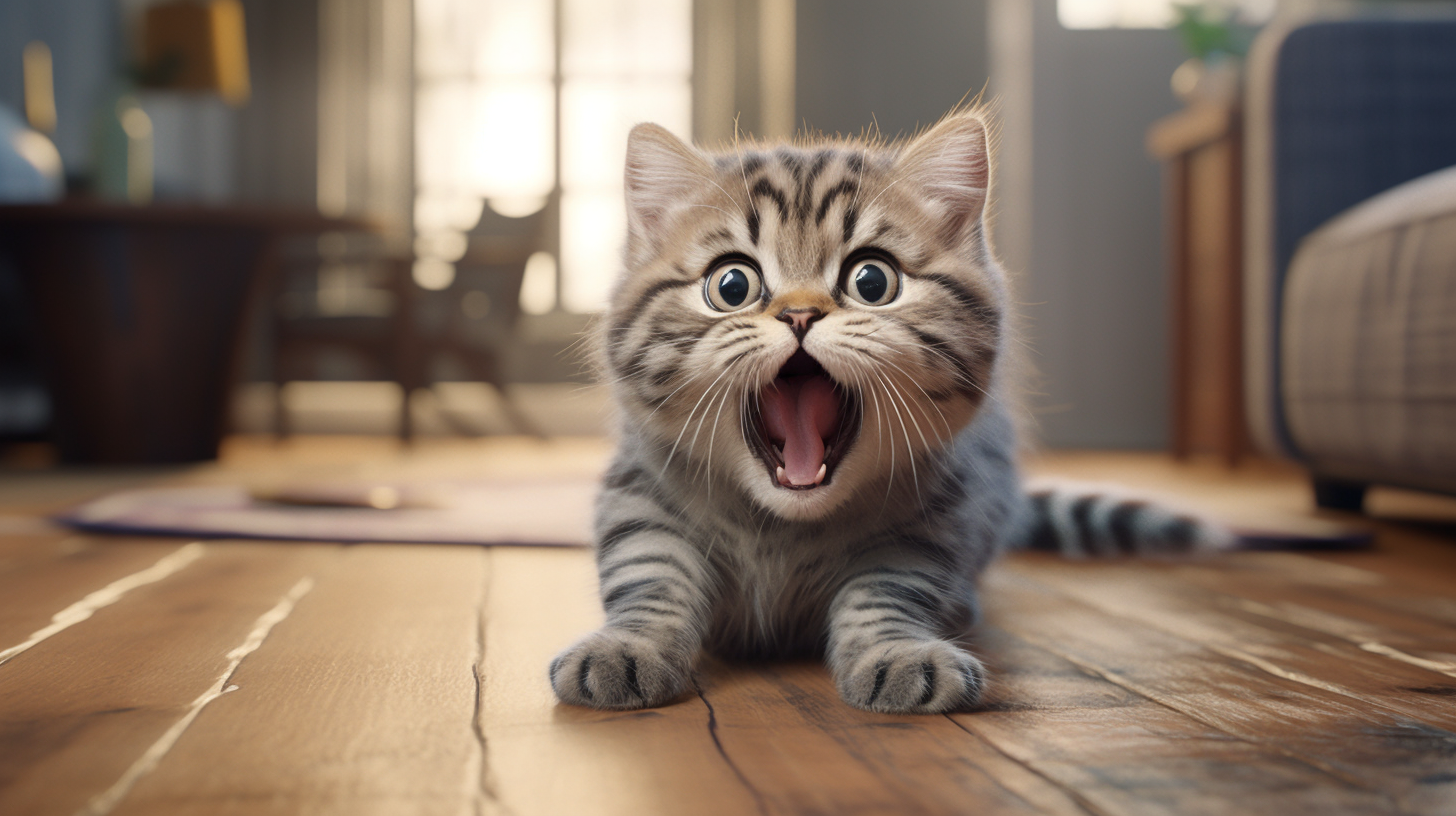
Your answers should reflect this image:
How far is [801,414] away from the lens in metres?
0.91

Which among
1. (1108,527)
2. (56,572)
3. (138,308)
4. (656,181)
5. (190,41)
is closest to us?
(656,181)

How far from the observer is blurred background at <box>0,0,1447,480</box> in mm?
3246

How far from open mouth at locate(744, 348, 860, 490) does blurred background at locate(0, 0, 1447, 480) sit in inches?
98.1

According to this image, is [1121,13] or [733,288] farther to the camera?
[1121,13]

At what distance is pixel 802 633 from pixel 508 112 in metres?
5.10

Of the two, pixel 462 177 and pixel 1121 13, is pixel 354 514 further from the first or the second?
pixel 462 177

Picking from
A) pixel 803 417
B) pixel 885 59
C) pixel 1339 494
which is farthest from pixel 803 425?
pixel 885 59

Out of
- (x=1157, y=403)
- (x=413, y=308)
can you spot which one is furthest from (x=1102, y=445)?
(x=413, y=308)

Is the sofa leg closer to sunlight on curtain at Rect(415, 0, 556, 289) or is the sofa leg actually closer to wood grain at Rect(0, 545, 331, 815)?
wood grain at Rect(0, 545, 331, 815)

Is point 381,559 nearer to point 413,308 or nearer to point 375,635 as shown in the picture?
point 375,635

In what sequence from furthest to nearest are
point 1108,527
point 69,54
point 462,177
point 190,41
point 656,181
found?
point 462,177, point 69,54, point 190,41, point 1108,527, point 656,181

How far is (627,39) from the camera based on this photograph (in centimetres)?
561

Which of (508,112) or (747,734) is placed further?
(508,112)

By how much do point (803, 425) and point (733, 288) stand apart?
13cm
